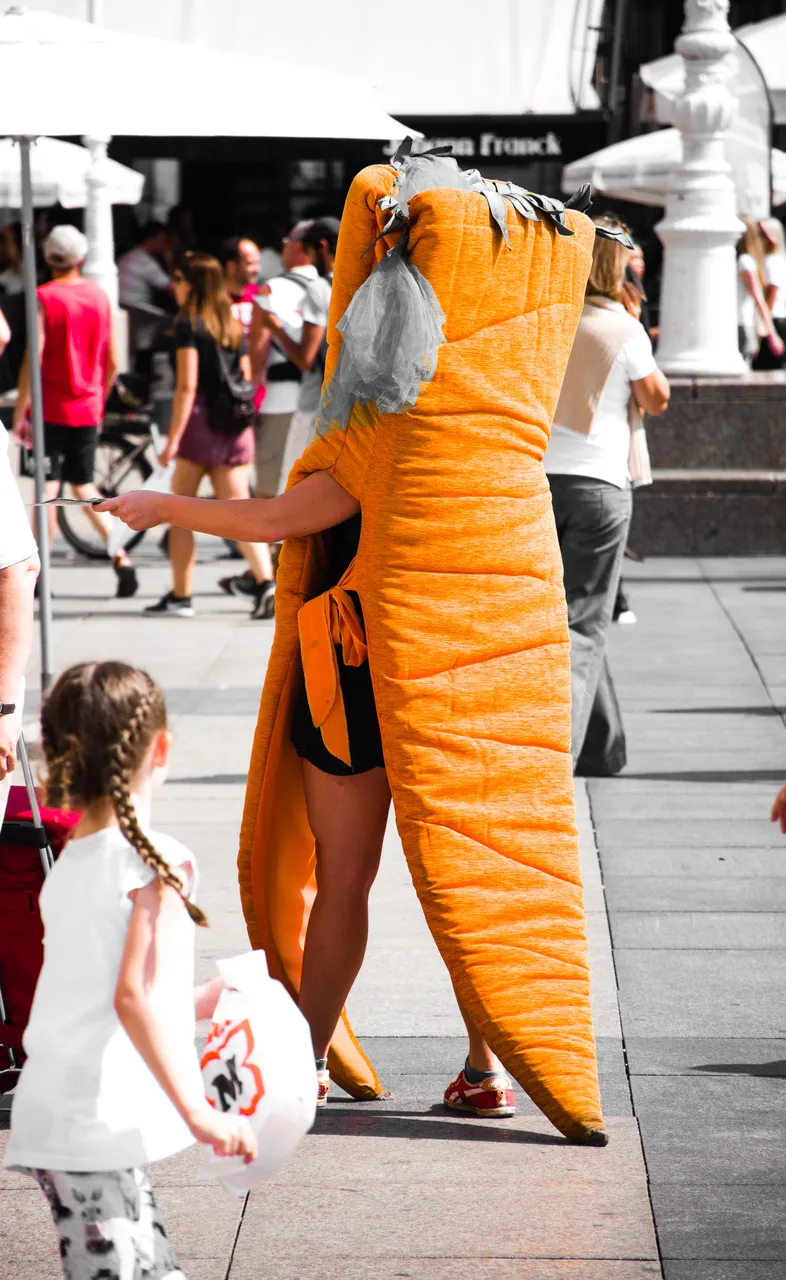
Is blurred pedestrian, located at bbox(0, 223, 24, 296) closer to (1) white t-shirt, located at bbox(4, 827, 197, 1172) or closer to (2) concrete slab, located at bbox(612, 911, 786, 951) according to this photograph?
(2) concrete slab, located at bbox(612, 911, 786, 951)

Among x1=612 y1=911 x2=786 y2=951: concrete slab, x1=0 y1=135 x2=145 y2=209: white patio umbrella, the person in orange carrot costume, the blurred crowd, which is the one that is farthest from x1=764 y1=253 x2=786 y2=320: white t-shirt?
the person in orange carrot costume

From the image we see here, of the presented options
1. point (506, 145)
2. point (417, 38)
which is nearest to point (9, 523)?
point (417, 38)

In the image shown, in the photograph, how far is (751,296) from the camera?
16.9 metres

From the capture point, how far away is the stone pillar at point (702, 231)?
13602 millimetres

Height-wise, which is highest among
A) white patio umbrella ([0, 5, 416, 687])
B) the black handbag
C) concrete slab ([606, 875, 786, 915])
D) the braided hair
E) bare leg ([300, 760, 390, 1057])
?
white patio umbrella ([0, 5, 416, 687])

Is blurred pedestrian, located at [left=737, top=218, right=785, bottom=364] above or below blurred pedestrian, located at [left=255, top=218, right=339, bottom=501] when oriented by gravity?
below

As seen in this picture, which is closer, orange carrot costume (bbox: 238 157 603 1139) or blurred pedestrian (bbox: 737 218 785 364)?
orange carrot costume (bbox: 238 157 603 1139)

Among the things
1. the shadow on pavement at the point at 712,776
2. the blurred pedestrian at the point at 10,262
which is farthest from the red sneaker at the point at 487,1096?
the blurred pedestrian at the point at 10,262

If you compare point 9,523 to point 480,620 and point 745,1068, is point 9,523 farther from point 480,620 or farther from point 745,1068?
point 745,1068

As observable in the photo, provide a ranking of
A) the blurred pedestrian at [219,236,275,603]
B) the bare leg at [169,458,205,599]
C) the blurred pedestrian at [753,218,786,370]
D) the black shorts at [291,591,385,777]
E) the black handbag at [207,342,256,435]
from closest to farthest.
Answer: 1. the black shorts at [291,591,385,777]
2. the bare leg at [169,458,205,599]
3. the black handbag at [207,342,256,435]
4. the blurred pedestrian at [219,236,275,603]
5. the blurred pedestrian at [753,218,786,370]

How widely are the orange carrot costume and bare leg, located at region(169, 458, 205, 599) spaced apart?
6.76 meters

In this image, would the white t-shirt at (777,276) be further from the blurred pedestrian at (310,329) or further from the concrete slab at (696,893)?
the concrete slab at (696,893)

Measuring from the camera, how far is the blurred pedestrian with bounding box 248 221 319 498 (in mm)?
10297

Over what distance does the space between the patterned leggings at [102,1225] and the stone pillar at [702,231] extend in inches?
452
